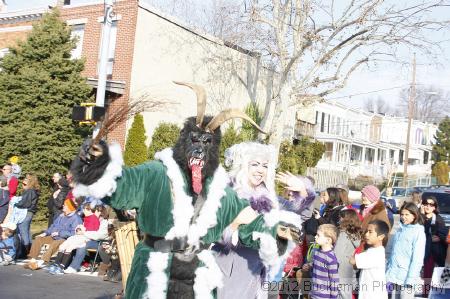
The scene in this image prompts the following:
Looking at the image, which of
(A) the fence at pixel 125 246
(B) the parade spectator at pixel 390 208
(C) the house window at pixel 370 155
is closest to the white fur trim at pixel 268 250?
(A) the fence at pixel 125 246

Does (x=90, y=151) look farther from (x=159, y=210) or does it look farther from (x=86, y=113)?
(x=86, y=113)

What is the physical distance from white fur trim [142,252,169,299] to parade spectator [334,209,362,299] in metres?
3.48

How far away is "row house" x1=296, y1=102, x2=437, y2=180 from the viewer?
40.9m

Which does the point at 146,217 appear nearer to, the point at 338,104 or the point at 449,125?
the point at 338,104

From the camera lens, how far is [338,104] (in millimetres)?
46438

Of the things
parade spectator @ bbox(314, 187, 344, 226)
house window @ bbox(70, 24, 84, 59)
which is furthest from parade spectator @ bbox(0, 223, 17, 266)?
house window @ bbox(70, 24, 84, 59)

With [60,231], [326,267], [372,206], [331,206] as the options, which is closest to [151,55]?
[60,231]

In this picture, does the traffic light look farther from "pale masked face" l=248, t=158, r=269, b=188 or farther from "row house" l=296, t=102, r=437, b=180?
"row house" l=296, t=102, r=437, b=180

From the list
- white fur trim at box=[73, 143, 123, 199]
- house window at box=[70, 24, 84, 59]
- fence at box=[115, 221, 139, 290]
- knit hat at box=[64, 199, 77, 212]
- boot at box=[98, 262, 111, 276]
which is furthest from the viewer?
house window at box=[70, 24, 84, 59]

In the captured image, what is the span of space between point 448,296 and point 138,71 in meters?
14.3

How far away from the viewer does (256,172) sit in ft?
16.2

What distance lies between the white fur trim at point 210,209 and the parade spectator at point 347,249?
126 inches

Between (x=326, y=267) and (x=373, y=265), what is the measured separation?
20.7 inches

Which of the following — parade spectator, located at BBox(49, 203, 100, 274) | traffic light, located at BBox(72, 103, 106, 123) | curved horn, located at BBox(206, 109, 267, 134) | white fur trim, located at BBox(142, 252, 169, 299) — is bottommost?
parade spectator, located at BBox(49, 203, 100, 274)
